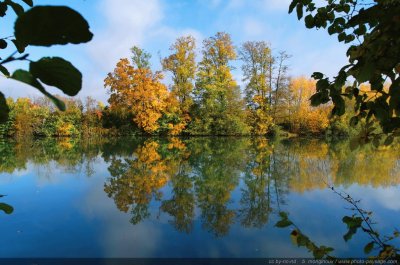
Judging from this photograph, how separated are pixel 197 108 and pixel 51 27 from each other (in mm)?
25896

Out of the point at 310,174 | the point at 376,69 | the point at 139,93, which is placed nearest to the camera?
the point at 376,69

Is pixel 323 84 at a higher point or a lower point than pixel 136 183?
higher

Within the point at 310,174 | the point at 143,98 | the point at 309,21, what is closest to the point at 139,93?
the point at 143,98

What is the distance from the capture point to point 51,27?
1.10ft

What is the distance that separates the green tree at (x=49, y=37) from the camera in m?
0.32

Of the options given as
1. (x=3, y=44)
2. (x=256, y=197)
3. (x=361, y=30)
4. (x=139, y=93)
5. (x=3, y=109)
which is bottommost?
(x=256, y=197)

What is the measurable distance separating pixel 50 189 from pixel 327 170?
301 inches

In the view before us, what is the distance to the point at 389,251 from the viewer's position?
111 cm

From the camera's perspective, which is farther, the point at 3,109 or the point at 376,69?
the point at 376,69

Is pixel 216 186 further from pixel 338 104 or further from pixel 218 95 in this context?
pixel 218 95

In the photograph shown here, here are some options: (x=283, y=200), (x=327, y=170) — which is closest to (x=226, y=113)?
(x=327, y=170)

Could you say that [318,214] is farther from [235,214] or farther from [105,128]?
[105,128]

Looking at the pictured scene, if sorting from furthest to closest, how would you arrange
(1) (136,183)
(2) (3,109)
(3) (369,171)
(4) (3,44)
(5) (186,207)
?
(3) (369,171) → (1) (136,183) → (5) (186,207) → (4) (3,44) → (2) (3,109)

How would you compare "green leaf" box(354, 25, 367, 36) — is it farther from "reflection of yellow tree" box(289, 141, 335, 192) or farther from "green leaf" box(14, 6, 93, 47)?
"reflection of yellow tree" box(289, 141, 335, 192)
